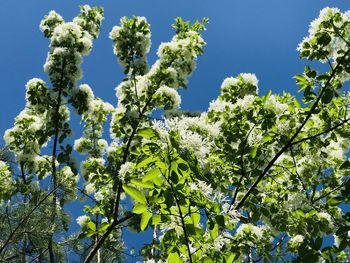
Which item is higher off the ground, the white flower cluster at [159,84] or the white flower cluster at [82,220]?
the white flower cluster at [159,84]

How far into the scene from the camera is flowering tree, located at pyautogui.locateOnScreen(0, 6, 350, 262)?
2.40 meters

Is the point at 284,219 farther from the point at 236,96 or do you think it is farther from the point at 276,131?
the point at 236,96

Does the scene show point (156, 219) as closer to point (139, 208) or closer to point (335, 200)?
point (139, 208)

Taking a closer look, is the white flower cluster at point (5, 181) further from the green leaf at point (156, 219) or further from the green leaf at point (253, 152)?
the green leaf at point (156, 219)

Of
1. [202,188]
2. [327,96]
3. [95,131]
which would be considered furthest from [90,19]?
[202,188]

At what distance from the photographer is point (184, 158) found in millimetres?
2301

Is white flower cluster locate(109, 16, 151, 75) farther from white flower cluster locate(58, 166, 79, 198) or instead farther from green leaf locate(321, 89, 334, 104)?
green leaf locate(321, 89, 334, 104)

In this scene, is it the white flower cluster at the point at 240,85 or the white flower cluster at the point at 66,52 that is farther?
the white flower cluster at the point at 66,52

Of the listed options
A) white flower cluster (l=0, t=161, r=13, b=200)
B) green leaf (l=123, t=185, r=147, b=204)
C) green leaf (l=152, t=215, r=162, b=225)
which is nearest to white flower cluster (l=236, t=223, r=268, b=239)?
green leaf (l=152, t=215, r=162, b=225)

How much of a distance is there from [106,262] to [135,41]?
3887 millimetres

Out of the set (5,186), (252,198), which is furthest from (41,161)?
(252,198)

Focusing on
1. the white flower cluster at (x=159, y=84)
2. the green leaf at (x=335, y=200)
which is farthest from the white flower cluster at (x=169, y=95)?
the green leaf at (x=335, y=200)

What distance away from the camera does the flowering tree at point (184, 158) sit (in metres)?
2.40

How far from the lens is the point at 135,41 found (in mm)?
7645
